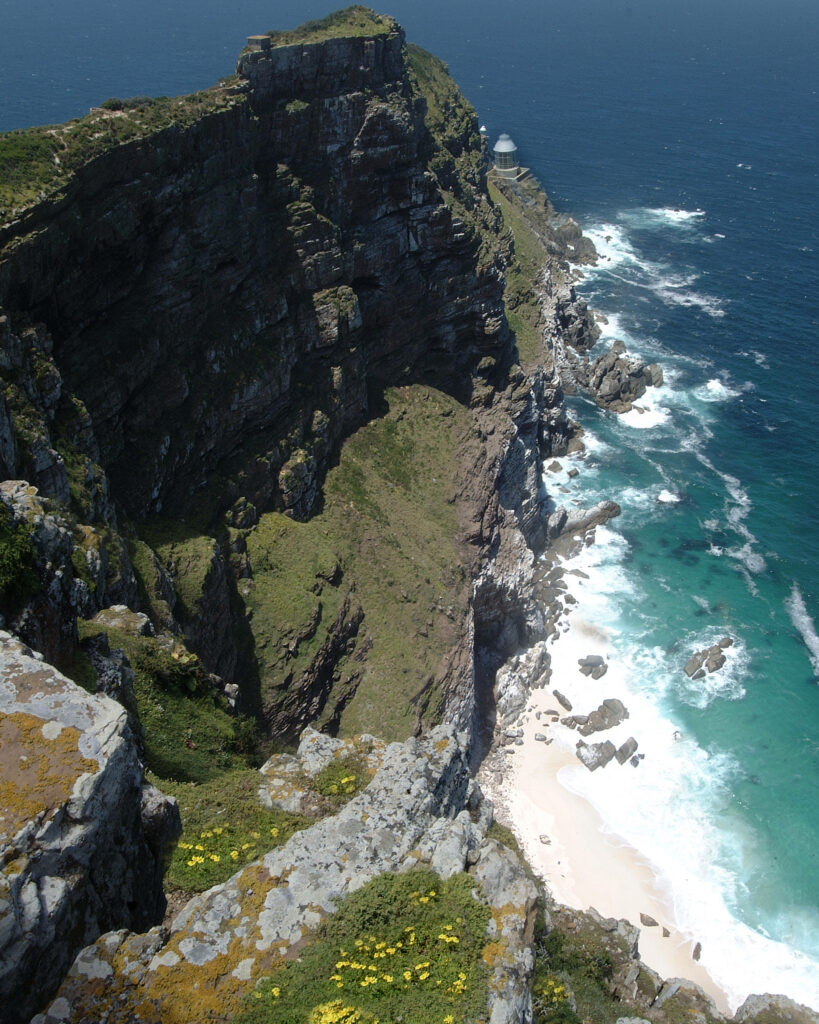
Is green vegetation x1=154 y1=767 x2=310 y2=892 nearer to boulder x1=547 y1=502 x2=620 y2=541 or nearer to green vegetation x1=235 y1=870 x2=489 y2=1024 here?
green vegetation x1=235 y1=870 x2=489 y2=1024

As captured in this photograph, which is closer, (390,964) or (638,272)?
(390,964)

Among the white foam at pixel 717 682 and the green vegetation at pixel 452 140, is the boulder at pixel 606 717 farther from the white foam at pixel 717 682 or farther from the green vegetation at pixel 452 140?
the green vegetation at pixel 452 140

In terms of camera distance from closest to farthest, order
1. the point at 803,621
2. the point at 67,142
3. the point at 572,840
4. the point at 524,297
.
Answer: the point at 67,142 → the point at 572,840 → the point at 803,621 → the point at 524,297

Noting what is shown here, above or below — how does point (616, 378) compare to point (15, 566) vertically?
below

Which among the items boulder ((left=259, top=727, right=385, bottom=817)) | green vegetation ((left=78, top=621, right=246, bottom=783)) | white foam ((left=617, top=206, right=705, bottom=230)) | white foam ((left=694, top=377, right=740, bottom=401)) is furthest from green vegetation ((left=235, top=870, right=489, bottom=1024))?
white foam ((left=617, top=206, right=705, bottom=230))

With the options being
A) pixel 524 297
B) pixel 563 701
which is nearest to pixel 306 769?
pixel 563 701

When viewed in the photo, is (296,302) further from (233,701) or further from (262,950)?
(262,950)

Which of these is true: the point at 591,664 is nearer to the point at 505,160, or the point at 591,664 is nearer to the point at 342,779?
the point at 342,779
